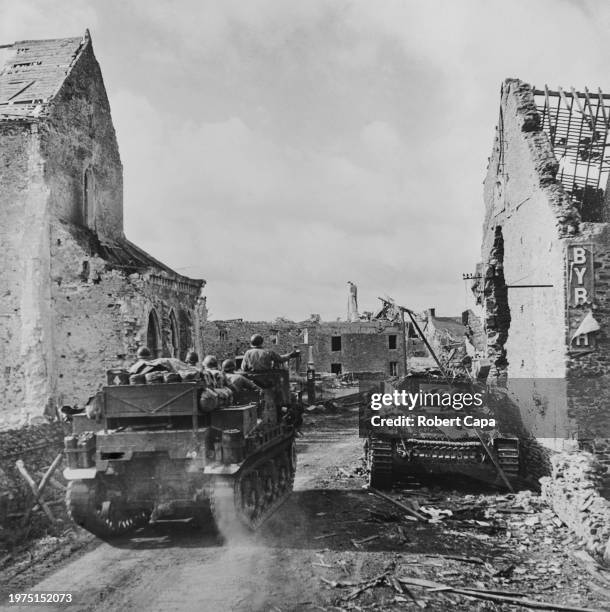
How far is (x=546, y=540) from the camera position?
920 cm

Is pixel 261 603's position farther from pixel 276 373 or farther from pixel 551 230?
pixel 551 230

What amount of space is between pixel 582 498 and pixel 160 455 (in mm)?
5877

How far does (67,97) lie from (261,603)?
17741mm

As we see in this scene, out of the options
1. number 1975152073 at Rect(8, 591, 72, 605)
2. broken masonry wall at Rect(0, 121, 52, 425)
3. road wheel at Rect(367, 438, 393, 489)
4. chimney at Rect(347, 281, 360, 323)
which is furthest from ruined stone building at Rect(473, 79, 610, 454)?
chimney at Rect(347, 281, 360, 323)

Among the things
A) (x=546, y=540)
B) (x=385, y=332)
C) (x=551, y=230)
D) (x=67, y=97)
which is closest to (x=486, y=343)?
(x=551, y=230)

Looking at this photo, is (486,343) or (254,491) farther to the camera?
(486,343)

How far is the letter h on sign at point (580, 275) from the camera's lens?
467 inches

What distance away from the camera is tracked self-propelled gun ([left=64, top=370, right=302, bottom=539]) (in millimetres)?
8477

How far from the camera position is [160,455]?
28.5ft

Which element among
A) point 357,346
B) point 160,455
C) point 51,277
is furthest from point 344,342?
point 160,455

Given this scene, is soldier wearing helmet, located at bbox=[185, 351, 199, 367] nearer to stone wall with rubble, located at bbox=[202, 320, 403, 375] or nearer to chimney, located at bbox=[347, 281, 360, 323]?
stone wall with rubble, located at bbox=[202, 320, 403, 375]

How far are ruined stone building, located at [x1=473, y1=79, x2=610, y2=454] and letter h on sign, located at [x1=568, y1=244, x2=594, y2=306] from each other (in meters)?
0.02

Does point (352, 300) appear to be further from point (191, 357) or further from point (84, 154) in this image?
point (191, 357)

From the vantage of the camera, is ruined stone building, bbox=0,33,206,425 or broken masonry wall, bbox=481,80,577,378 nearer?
broken masonry wall, bbox=481,80,577,378
